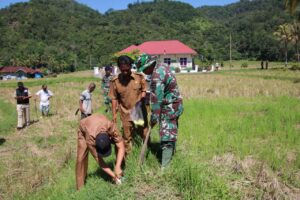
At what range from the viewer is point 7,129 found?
31.1 ft

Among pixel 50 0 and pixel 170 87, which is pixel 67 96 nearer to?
pixel 170 87

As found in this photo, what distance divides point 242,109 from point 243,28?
7891 centimetres

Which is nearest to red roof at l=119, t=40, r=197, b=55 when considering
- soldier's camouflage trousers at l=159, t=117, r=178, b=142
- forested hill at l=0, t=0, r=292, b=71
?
forested hill at l=0, t=0, r=292, b=71

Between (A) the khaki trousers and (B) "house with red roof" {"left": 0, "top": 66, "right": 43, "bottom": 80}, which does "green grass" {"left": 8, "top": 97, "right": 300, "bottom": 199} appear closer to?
(A) the khaki trousers

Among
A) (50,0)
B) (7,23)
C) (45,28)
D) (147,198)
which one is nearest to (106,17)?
(50,0)

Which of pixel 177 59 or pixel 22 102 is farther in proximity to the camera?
pixel 177 59

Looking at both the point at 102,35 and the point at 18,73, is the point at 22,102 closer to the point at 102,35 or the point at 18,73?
the point at 18,73

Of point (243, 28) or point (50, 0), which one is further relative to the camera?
point (50, 0)

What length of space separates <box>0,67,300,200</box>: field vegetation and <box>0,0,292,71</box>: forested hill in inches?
1768

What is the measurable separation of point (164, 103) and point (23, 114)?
23.2ft

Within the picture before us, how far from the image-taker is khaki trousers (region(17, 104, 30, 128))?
31.5 ft

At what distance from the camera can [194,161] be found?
4270mm

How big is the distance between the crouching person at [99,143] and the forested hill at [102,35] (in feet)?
161

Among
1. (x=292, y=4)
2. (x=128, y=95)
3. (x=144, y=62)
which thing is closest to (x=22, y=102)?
(x=128, y=95)
